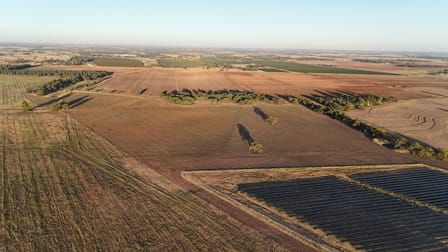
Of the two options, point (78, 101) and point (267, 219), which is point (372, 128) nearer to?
point (267, 219)

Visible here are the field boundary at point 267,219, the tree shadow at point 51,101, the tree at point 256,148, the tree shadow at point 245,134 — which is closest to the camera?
the field boundary at point 267,219

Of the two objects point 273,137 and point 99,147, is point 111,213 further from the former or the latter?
point 273,137

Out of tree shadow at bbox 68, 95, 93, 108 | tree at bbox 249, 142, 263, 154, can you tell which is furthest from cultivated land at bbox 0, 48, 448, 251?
tree at bbox 249, 142, 263, 154

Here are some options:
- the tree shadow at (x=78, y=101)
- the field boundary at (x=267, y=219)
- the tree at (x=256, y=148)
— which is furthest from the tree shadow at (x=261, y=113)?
the tree shadow at (x=78, y=101)

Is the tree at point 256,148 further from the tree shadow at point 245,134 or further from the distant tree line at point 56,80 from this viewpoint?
the distant tree line at point 56,80

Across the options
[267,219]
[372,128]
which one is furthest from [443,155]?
[267,219]

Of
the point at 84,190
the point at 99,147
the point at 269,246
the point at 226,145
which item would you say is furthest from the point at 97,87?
the point at 269,246
